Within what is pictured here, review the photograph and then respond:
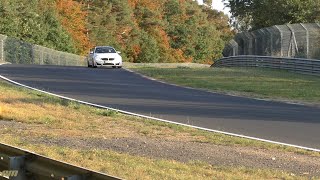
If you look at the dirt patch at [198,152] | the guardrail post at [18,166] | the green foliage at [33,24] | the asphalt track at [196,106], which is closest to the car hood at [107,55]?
the asphalt track at [196,106]

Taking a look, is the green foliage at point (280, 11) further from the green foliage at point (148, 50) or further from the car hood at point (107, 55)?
the green foliage at point (148, 50)

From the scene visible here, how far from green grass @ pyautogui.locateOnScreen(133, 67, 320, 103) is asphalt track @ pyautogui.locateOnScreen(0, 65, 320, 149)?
5.29 ft

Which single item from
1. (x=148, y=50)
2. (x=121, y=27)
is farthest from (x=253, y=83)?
(x=121, y=27)

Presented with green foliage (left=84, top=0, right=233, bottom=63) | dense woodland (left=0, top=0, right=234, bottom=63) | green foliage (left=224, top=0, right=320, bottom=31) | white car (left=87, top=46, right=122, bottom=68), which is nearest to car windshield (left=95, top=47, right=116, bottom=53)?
white car (left=87, top=46, right=122, bottom=68)

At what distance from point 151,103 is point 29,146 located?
7.69 meters

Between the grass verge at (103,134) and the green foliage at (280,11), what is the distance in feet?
127

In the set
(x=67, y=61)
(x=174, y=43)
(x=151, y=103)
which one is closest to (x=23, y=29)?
(x=67, y=61)

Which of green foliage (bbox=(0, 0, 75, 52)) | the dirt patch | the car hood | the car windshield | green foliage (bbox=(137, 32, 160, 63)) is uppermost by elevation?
green foliage (bbox=(0, 0, 75, 52))

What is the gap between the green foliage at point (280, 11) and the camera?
5384 cm

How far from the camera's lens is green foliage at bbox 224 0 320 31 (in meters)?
53.8

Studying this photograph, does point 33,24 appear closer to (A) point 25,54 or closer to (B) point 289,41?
(A) point 25,54

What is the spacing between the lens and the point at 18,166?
24.3 ft

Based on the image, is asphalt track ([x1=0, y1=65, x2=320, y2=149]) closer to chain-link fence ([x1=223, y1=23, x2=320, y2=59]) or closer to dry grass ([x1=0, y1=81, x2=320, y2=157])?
dry grass ([x1=0, y1=81, x2=320, y2=157])

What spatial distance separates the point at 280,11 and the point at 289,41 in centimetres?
2009
